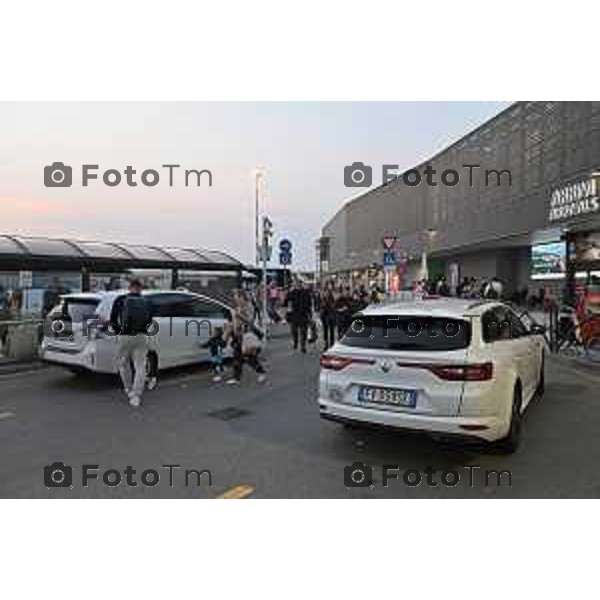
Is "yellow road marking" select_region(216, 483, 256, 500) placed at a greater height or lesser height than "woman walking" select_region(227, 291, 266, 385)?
lesser

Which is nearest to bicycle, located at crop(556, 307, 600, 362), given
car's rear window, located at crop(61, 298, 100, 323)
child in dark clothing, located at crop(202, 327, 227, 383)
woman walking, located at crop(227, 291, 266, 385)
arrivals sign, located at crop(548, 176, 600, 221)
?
woman walking, located at crop(227, 291, 266, 385)

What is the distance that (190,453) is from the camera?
6703mm

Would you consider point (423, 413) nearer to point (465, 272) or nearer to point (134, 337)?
point (134, 337)

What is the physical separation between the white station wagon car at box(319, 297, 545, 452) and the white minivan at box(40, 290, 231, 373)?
4.64 m

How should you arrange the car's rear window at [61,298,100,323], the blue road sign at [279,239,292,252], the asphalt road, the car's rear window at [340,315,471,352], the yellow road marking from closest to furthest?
the yellow road marking → the asphalt road → the car's rear window at [340,315,471,352] → the car's rear window at [61,298,100,323] → the blue road sign at [279,239,292,252]

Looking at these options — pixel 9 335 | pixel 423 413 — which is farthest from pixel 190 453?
pixel 9 335

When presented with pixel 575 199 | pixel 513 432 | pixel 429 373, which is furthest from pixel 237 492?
pixel 575 199

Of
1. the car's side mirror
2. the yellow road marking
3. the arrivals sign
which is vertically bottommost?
the yellow road marking

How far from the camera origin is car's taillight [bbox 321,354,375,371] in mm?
6543

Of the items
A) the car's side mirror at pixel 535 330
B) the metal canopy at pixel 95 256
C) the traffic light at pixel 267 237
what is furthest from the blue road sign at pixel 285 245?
the car's side mirror at pixel 535 330

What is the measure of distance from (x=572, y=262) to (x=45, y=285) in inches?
584

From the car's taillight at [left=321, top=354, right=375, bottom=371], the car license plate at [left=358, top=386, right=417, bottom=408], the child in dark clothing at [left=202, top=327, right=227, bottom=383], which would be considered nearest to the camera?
the car license plate at [left=358, top=386, right=417, bottom=408]

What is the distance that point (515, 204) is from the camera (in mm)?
35781

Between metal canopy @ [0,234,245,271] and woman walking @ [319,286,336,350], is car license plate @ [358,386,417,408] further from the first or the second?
metal canopy @ [0,234,245,271]
